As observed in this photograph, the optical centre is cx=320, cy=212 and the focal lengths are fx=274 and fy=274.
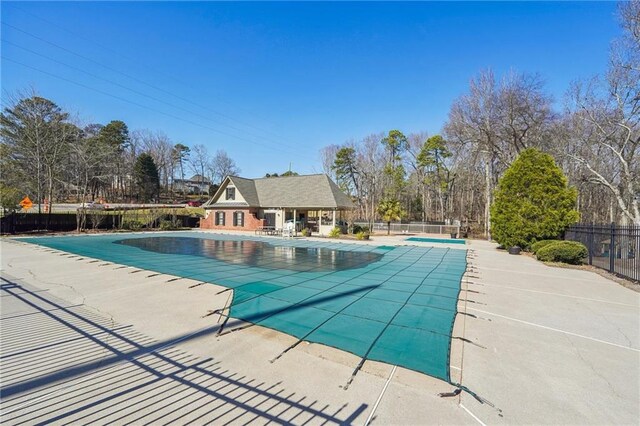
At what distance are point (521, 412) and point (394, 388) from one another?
1157 millimetres

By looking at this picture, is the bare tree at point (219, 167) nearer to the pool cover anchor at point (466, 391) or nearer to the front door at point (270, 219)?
the front door at point (270, 219)

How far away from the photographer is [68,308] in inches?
206

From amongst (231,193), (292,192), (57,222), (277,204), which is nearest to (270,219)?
(277,204)

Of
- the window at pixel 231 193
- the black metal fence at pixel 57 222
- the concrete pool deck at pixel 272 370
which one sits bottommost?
the concrete pool deck at pixel 272 370

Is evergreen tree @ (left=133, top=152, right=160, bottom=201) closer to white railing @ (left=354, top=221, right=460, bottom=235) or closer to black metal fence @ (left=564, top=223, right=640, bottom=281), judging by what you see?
white railing @ (left=354, top=221, right=460, bottom=235)

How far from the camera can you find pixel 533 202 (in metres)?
14.0

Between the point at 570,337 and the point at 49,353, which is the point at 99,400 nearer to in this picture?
the point at 49,353

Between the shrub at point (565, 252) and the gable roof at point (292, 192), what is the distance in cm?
1354

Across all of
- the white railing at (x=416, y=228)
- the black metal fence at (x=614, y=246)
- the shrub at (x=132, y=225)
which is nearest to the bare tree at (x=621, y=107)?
the black metal fence at (x=614, y=246)

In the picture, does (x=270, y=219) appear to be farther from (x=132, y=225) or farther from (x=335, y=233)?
(x=132, y=225)

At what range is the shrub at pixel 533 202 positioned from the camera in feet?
43.4

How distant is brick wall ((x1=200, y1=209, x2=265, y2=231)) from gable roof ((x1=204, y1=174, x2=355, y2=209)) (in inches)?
30.0

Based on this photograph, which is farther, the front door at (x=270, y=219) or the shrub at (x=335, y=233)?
the front door at (x=270, y=219)

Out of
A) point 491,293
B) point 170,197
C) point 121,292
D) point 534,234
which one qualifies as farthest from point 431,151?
point 170,197
